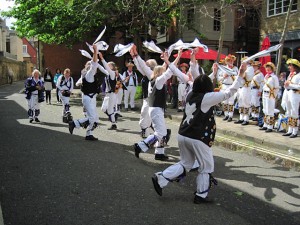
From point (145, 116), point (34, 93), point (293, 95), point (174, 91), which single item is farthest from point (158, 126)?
point (174, 91)

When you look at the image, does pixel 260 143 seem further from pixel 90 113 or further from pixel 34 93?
pixel 34 93

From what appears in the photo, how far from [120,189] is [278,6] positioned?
21410 mm

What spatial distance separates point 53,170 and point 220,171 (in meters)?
3.08

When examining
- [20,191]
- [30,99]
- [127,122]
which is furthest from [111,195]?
[30,99]

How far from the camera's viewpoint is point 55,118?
13.4 m

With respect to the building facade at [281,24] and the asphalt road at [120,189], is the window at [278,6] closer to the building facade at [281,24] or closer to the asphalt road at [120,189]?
the building facade at [281,24]

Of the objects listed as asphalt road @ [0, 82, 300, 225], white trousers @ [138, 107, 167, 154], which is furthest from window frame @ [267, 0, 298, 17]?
white trousers @ [138, 107, 167, 154]

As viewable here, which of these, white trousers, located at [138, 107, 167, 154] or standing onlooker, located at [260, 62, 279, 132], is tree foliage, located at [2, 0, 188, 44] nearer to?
standing onlooker, located at [260, 62, 279, 132]

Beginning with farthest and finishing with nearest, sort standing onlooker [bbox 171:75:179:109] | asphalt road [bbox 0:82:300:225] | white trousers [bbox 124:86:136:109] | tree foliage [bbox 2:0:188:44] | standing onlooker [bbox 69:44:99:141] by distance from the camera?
1. tree foliage [bbox 2:0:188:44]
2. white trousers [bbox 124:86:136:109]
3. standing onlooker [bbox 171:75:179:109]
4. standing onlooker [bbox 69:44:99:141]
5. asphalt road [bbox 0:82:300:225]

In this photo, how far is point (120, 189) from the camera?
5508 millimetres

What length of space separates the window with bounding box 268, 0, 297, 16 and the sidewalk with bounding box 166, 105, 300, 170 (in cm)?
1415

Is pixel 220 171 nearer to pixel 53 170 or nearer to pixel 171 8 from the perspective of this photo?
pixel 53 170

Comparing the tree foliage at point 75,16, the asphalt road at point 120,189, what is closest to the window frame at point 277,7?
the tree foliage at point 75,16

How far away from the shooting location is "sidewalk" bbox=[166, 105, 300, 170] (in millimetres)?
7643
